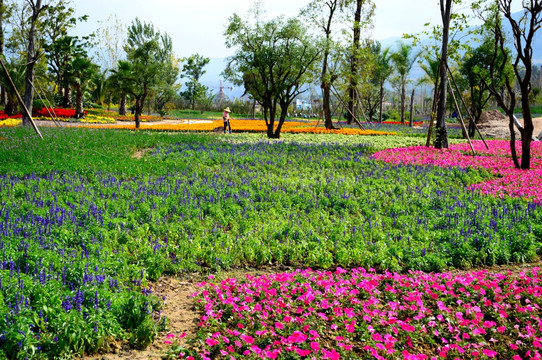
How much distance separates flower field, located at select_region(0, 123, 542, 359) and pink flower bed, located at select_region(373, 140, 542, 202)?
31.1 inches

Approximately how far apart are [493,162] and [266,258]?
1203cm

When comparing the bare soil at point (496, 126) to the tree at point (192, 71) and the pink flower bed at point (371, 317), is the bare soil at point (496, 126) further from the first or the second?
the tree at point (192, 71)

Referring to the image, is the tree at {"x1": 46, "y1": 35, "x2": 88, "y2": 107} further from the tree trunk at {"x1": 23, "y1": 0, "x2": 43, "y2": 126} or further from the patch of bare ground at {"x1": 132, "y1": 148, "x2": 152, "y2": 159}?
the patch of bare ground at {"x1": 132, "y1": 148, "x2": 152, "y2": 159}

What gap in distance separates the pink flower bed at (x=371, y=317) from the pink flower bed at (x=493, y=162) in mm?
6006

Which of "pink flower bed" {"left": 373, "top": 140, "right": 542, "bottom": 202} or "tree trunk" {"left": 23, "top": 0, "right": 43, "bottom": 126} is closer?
"pink flower bed" {"left": 373, "top": 140, "right": 542, "bottom": 202}

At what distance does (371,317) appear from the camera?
469cm

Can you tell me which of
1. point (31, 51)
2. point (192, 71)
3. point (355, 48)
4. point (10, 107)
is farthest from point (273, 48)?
point (192, 71)

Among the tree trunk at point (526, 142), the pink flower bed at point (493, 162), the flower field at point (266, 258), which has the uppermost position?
the tree trunk at point (526, 142)

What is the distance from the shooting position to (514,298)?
541 cm

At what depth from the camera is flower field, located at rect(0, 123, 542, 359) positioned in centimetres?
420

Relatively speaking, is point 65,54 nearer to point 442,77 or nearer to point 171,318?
point 442,77

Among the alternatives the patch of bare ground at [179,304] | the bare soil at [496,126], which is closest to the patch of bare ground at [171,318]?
the patch of bare ground at [179,304]

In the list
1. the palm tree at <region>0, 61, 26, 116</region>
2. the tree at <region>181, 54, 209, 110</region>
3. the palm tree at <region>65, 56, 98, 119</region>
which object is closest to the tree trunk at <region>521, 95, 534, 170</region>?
the palm tree at <region>0, 61, 26, 116</region>

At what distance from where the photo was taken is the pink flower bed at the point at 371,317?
163 inches
